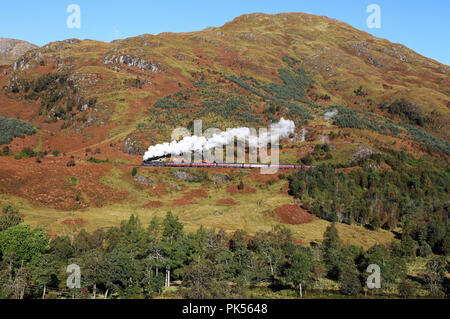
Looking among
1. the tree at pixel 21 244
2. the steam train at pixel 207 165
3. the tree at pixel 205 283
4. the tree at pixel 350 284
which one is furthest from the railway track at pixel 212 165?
the tree at pixel 205 283

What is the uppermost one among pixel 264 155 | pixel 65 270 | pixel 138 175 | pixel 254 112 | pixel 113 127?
Result: pixel 254 112

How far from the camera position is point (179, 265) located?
51.8 m

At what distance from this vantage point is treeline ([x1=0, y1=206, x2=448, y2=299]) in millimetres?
42625

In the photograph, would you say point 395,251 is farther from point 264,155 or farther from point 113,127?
point 113,127

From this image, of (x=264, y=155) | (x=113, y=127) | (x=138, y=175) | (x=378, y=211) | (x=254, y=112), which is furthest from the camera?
(x=254, y=112)

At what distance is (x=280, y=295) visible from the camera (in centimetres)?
4888

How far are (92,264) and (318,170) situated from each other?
7675 cm

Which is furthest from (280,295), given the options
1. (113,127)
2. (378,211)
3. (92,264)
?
(113,127)

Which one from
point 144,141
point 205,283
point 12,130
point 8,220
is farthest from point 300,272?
point 12,130

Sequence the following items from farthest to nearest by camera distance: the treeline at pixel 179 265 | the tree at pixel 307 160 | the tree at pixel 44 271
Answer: the tree at pixel 307 160
the treeline at pixel 179 265
the tree at pixel 44 271

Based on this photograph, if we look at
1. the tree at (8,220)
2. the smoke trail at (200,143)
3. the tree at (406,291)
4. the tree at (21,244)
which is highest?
the smoke trail at (200,143)

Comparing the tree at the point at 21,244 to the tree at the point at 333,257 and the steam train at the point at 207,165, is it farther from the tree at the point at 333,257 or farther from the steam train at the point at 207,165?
the steam train at the point at 207,165

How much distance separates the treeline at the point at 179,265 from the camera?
42625 mm
